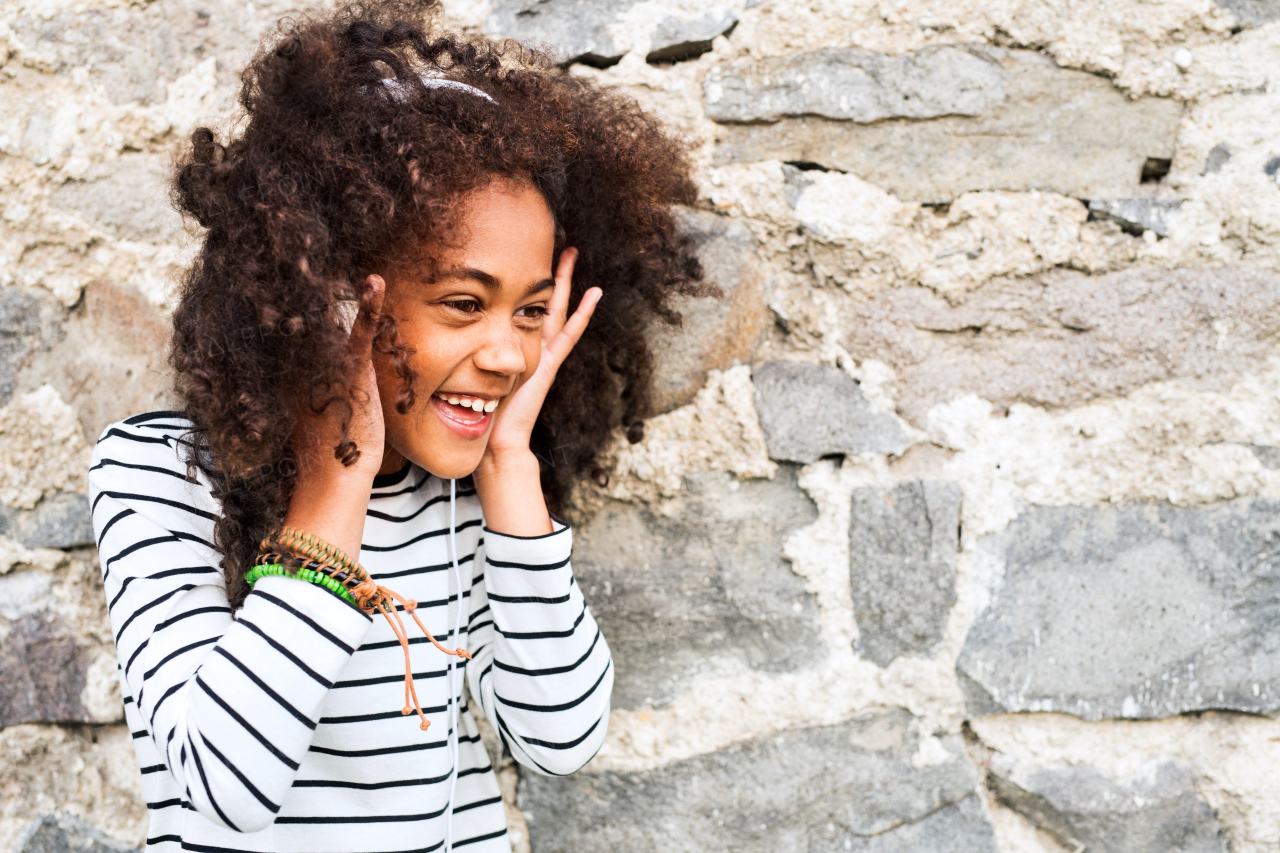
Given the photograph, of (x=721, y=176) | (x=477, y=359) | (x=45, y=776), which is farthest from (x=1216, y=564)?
(x=45, y=776)

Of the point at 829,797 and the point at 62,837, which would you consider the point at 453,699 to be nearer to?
the point at 829,797

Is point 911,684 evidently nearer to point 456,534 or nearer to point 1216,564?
point 1216,564

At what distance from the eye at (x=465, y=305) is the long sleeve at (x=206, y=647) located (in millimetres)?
361

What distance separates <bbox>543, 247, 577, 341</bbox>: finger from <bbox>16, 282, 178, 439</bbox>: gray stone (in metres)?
0.67

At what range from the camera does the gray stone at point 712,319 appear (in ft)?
4.41

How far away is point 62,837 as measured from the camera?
1.44 m

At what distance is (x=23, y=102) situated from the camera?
1.37m

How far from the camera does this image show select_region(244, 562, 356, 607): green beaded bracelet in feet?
3.08

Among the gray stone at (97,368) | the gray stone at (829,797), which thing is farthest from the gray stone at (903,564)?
the gray stone at (97,368)

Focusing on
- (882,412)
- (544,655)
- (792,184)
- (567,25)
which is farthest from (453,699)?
(567,25)

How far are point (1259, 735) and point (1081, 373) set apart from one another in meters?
0.60

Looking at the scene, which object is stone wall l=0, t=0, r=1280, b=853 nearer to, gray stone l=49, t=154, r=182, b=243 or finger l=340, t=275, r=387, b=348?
gray stone l=49, t=154, r=182, b=243

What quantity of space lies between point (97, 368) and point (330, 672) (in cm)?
82

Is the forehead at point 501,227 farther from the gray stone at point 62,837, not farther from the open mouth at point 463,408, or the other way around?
the gray stone at point 62,837
